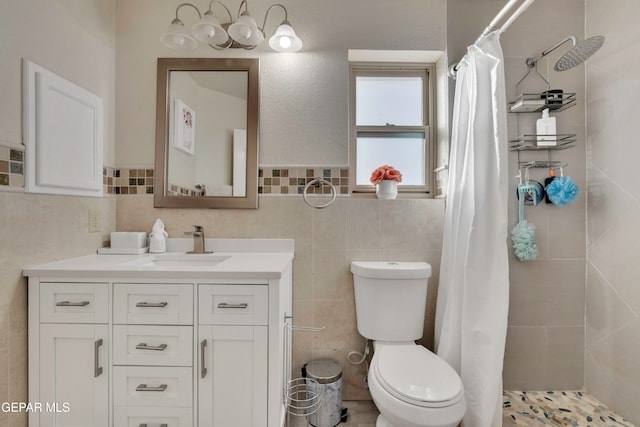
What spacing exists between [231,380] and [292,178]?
106 cm

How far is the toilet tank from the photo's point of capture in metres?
1.49

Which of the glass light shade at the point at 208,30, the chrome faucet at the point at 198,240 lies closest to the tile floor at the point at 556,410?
the chrome faucet at the point at 198,240

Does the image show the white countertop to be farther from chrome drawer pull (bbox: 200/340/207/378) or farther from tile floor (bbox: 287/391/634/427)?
tile floor (bbox: 287/391/634/427)

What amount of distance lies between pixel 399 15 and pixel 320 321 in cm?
190

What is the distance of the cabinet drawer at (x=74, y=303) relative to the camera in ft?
3.69

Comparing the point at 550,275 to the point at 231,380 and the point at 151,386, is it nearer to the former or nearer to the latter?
the point at 231,380

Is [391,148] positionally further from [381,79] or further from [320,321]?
[320,321]

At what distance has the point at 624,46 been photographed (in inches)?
57.1

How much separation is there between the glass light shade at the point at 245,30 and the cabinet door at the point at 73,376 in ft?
4.91

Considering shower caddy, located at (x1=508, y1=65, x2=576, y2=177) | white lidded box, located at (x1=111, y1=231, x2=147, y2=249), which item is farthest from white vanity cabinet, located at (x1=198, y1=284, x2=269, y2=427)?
shower caddy, located at (x1=508, y1=65, x2=576, y2=177)

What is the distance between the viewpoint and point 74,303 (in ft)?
3.68

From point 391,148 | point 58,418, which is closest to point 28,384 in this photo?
point 58,418

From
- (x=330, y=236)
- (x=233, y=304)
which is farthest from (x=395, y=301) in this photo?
(x=233, y=304)

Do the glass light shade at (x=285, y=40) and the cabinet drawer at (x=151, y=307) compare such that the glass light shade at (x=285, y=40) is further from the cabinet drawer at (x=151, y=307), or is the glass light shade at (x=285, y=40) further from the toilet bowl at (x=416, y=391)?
the toilet bowl at (x=416, y=391)
